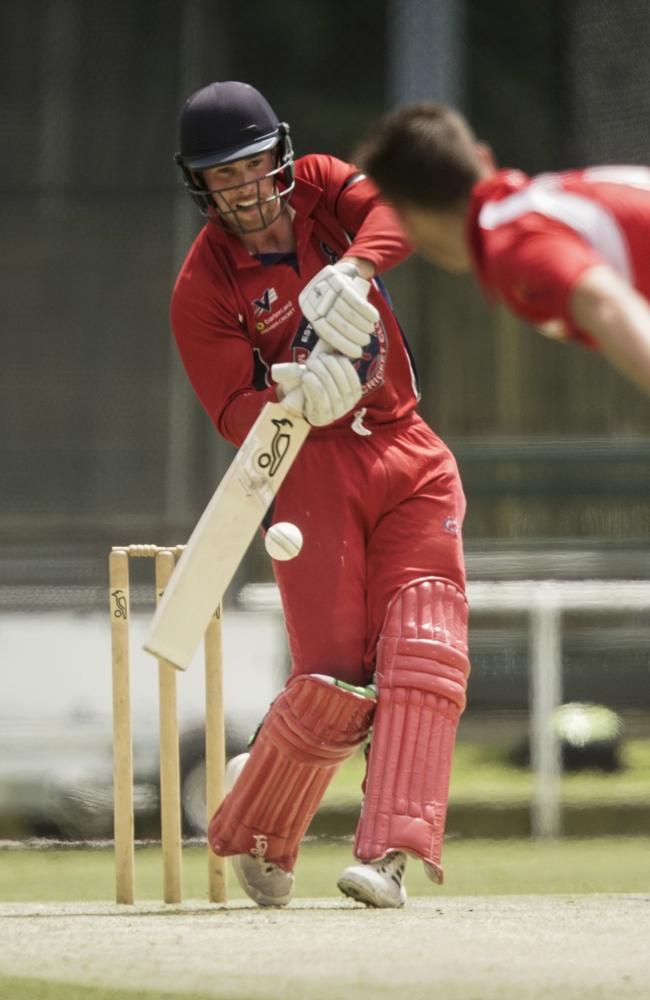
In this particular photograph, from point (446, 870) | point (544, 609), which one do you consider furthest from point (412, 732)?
point (544, 609)

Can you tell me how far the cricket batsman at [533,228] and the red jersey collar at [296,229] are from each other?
36.8 inches

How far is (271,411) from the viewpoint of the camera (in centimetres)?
350

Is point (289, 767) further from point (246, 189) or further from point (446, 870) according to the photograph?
point (446, 870)

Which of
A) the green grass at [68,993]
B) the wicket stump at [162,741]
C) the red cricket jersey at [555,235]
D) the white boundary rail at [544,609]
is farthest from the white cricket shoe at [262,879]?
the white boundary rail at [544,609]

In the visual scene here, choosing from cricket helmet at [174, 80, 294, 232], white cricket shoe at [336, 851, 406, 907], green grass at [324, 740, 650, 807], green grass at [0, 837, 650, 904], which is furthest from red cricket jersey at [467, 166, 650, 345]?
green grass at [324, 740, 650, 807]

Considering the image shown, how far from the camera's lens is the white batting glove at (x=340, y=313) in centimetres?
346

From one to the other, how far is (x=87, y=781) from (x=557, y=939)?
2.87 metres

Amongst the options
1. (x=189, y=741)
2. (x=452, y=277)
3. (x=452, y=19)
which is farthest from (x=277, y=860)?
(x=452, y=19)

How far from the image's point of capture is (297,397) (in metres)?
3.49

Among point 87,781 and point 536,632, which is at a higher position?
point 536,632

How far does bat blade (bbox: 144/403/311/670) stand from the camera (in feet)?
11.4

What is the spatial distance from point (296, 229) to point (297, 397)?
0.43 metres

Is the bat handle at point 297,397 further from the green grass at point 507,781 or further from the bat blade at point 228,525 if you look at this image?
the green grass at point 507,781

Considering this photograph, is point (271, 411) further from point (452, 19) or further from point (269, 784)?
point (452, 19)
